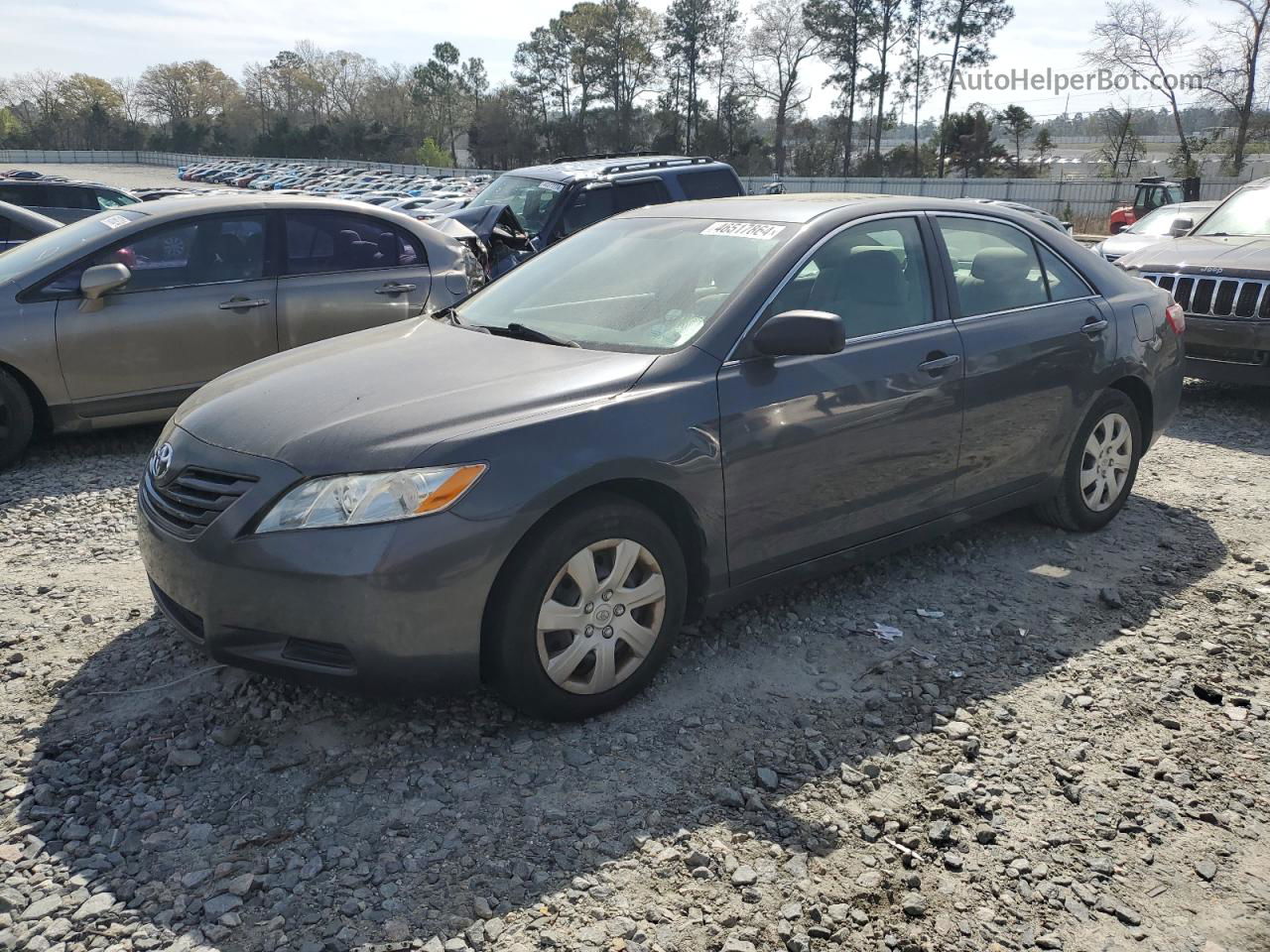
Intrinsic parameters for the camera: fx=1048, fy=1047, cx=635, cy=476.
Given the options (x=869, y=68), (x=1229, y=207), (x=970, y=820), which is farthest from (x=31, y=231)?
(x=869, y=68)

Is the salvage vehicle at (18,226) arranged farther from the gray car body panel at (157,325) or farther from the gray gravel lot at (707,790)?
the gray gravel lot at (707,790)

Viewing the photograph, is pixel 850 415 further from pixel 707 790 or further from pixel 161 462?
pixel 161 462

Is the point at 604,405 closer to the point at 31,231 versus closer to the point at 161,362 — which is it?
the point at 161,362

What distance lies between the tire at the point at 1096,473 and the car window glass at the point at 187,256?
5114 millimetres

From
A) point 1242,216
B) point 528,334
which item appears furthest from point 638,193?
point 528,334

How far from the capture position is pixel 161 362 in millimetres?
6551

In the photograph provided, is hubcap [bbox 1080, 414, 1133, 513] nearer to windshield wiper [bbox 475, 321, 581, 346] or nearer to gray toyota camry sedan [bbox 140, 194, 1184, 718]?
gray toyota camry sedan [bbox 140, 194, 1184, 718]

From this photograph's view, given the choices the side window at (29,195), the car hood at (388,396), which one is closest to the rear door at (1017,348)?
the car hood at (388,396)

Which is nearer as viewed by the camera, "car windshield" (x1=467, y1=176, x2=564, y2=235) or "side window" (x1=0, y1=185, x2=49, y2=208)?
"car windshield" (x1=467, y1=176, x2=564, y2=235)

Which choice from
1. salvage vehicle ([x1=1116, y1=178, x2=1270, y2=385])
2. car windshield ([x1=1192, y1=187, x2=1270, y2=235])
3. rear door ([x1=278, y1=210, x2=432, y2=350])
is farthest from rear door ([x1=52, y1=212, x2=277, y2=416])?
car windshield ([x1=1192, y1=187, x2=1270, y2=235])

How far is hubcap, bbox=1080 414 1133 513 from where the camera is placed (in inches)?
204

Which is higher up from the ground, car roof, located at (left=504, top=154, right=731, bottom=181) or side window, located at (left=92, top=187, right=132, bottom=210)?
car roof, located at (left=504, top=154, right=731, bottom=181)

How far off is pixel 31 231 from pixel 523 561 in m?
9.44

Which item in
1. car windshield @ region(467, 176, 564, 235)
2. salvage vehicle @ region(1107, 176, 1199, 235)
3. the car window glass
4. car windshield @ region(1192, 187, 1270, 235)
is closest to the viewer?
the car window glass
